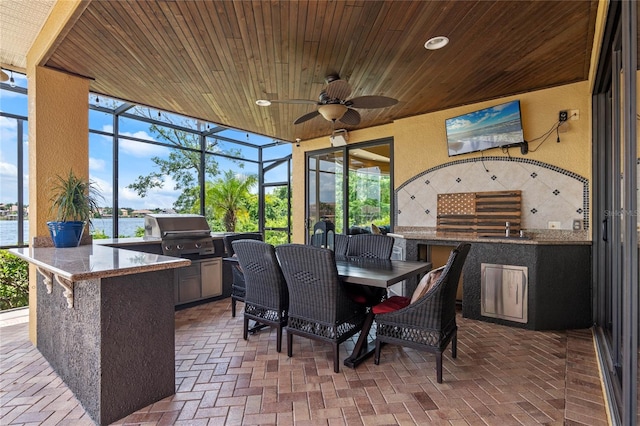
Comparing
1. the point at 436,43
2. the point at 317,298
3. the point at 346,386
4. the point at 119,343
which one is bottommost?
the point at 346,386

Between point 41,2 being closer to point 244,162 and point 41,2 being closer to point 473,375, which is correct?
point 473,375

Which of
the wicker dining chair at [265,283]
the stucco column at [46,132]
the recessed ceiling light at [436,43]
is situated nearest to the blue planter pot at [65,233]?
the stucco column at [46,132]

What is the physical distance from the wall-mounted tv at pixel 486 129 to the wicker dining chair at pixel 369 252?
69.7 inches

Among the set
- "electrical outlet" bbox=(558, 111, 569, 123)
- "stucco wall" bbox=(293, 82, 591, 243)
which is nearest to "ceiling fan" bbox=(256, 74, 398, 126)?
"stucco wall" bbox=(293, 82, 591, 243)

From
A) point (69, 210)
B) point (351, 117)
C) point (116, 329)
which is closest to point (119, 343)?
point (116, 329)

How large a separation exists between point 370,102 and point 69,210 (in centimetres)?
287

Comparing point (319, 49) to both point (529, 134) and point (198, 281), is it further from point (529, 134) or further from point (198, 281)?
point (198, 281)

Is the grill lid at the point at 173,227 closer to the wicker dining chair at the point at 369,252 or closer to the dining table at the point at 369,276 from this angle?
the wicker dining chair at the point at 369,252

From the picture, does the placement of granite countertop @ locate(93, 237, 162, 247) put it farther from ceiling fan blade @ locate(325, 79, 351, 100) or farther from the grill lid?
ceiling fan blade @ locate(325, 79, 351, 100)

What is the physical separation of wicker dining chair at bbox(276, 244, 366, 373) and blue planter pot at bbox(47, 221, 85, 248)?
184 cm

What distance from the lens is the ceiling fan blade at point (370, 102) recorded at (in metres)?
2.92

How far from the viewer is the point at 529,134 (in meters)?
3.79

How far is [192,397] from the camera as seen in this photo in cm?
212

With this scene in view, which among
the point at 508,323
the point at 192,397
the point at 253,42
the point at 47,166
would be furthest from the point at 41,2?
the point at 508,323
